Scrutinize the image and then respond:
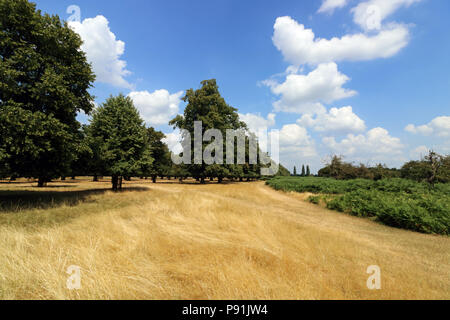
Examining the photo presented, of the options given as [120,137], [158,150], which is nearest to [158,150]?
[158,150]

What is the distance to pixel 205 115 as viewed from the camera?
3491cm

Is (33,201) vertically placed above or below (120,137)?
below

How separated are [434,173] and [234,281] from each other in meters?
38.7

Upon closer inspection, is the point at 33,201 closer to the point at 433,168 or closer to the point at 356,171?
the point at 433,168

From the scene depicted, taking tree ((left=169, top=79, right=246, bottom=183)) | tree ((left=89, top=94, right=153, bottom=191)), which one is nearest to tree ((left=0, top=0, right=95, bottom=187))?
tree ((left=89, top=94, right=153, bottom=191))

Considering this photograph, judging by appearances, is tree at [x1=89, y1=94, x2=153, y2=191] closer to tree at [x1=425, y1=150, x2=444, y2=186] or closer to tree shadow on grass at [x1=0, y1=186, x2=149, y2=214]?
tree shadow on grass at [x1=0, y1=186, x2=149, y2=214]

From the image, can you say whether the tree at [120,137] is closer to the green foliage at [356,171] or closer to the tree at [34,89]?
the tree at [34,89]

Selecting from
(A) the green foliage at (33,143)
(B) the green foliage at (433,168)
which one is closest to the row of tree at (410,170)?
(B) the green foliage at (433,168)

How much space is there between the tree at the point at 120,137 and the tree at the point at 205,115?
46.8 feet

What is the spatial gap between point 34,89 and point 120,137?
31.2ft

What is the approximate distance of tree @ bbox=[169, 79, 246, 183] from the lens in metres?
33.5

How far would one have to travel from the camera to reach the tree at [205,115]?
33469 millimetres
